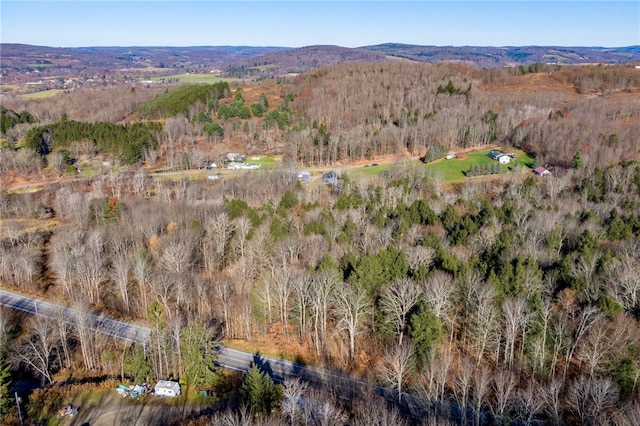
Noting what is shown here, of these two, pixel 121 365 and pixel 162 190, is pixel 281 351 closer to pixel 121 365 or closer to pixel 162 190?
pixel 121 365

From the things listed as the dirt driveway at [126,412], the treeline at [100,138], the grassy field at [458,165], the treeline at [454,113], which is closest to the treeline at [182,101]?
the treeline at [100,138]

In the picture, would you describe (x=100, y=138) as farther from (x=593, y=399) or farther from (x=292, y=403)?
(x=593, y=399)

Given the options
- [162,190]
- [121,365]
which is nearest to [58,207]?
[162,190]

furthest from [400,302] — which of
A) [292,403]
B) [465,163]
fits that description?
[465,163]

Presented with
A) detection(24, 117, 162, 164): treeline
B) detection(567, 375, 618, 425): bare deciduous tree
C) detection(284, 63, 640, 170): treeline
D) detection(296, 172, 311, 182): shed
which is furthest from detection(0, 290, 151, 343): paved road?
detection(284, 63, 640, 170): treeline

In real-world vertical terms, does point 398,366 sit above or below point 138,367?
above

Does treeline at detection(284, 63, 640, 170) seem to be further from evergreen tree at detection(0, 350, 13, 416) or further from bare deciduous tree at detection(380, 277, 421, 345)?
evergreen tree at detection(0, 350, 13, 416)

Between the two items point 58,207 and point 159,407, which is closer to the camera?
point 159,407
